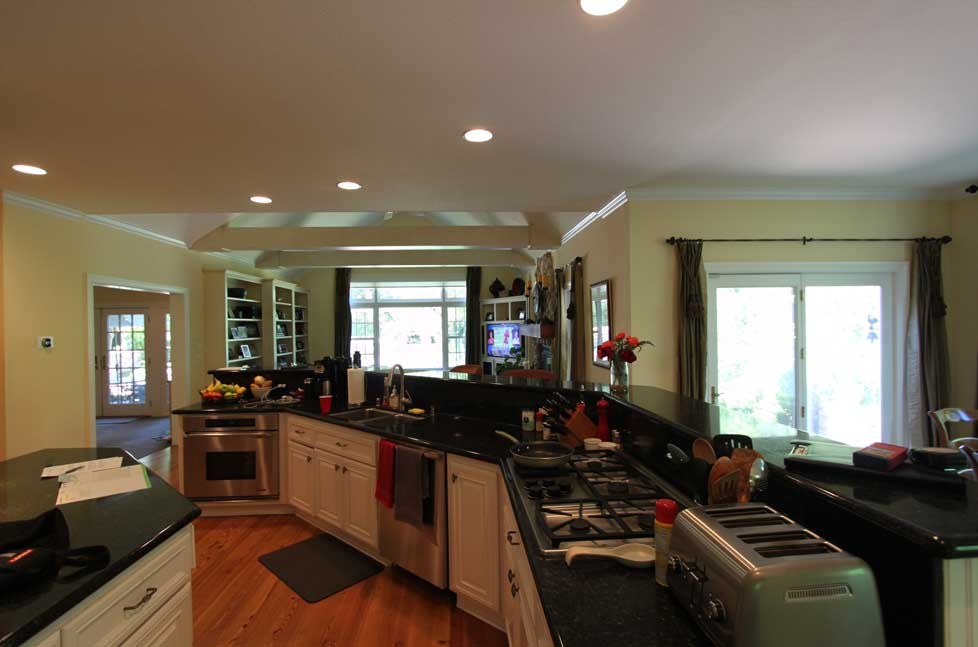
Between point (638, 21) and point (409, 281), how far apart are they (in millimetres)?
7508

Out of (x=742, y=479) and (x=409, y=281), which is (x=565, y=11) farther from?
(x=409, y=281)

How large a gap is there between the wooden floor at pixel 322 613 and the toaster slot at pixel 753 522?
5.40ft

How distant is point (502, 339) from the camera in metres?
7.91

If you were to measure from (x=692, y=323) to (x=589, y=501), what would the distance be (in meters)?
2.27

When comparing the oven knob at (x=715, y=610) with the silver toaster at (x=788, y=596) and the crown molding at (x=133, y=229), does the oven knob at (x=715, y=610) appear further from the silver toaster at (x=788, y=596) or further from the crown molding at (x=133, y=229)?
the crown molding at (x=133, y=229)

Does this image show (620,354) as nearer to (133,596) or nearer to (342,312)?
(133,596)

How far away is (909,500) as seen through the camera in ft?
2.90

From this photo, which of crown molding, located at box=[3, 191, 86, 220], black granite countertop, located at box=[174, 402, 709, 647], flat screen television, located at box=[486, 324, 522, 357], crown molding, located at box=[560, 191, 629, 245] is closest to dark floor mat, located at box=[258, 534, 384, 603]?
black granite countertop, located at box=[174, 402, 709, 647]

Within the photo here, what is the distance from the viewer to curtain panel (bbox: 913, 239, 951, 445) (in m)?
3.44

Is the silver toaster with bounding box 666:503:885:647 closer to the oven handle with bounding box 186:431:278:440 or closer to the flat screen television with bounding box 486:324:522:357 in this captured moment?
the oven handle with bounding box 186:431:278:440

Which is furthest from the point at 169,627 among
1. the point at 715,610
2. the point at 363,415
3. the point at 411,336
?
the point at 411,336

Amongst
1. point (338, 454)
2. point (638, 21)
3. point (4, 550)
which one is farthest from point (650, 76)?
point (338, 454)

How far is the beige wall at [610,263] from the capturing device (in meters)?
3.49

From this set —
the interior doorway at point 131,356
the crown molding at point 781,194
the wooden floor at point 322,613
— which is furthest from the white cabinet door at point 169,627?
the interior doorway at point 131,356
